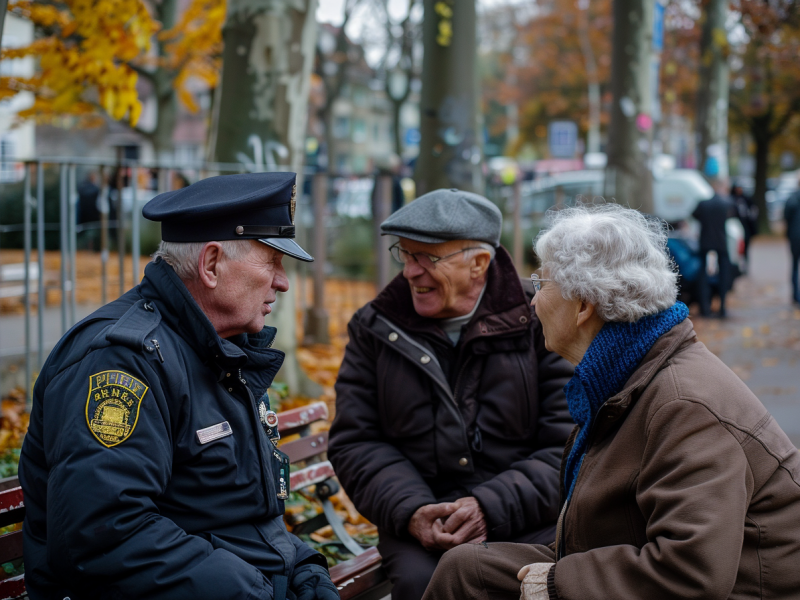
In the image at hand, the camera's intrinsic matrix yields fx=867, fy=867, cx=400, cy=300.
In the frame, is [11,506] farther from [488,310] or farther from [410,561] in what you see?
[488,310]

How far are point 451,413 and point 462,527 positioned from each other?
41 cm

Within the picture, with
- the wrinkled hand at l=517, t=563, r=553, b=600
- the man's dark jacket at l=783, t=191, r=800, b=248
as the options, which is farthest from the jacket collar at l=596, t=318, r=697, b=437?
the man's dark jacket at l=783, t=191, r=800, b=248

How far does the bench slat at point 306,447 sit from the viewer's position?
3.67 m

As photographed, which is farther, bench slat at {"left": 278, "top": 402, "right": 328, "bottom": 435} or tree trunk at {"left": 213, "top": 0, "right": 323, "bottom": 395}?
tree trunk at {"left": 213, "top": 0, "right": 323, "bottom": 395}

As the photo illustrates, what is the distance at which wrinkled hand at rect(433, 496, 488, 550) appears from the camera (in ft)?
9.84

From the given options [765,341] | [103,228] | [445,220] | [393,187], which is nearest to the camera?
[445,220]

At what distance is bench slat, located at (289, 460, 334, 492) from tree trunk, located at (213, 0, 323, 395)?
253 cm

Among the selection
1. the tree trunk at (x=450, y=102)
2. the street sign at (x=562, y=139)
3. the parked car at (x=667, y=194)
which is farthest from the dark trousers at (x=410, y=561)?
the street sign at (x=562, y=139)

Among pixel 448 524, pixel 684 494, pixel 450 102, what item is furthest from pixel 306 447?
pixel 450 102

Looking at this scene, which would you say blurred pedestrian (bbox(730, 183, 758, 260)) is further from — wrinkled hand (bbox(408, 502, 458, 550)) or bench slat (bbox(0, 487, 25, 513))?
bench slat (bbox(0, 487, 25, 513))

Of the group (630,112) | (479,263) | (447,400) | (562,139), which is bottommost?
(447,400)

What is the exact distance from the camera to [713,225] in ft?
39.1

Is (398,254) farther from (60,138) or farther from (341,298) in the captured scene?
(60,138)

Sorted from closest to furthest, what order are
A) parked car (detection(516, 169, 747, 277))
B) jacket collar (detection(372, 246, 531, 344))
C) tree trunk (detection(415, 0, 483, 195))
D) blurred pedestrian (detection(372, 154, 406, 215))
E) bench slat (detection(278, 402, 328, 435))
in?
jacket collar (detection(372, 246, 531, 344))
bench slat (detection(278, 402, 328, 435))
tree trunk (detection(415, 0, 483, 195))
blurred pedestrian (detection(372, 154, 406, 215))
parked car (detection(516, 169, 747, 277))
